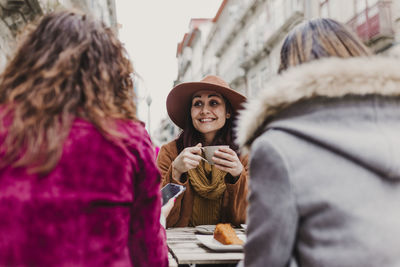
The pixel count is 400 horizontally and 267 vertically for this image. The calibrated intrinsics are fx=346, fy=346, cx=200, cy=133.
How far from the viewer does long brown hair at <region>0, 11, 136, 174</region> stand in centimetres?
107

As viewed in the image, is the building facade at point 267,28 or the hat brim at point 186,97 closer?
the hat brim at point 186,97

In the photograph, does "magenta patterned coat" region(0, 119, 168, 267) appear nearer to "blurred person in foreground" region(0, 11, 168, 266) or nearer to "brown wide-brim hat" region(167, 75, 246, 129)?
"blurred person in foreground" region(0, 11, 168, 266)

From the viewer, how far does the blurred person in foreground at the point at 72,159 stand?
104 centimetres

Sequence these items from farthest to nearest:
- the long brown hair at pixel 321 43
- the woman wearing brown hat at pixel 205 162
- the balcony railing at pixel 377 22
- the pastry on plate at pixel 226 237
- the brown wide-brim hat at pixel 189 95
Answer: the balcony railing at pixel 377 22
the brown wide-brim hat at pixel 189 95
the woman wearing brown hat at pixel 205 162
the pastry on plate at pixel 226 237
the long brown hair at pixel 321 43

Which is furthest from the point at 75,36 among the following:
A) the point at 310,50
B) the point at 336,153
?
the point at 336,153

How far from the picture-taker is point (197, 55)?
46594mm

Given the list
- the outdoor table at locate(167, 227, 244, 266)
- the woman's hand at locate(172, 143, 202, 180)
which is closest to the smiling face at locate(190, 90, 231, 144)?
the woman's hand at locate(172, 143, 202, 180)

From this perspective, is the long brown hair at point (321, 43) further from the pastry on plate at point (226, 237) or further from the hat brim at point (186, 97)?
the hat brim at point (186, 97)

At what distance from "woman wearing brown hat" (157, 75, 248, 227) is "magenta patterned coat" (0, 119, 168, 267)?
133cm

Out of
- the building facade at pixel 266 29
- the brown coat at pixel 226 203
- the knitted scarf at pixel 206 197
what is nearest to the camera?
the brown coat at pixel 226 203

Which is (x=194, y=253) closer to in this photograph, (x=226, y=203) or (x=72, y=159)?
(x=72, y=159)

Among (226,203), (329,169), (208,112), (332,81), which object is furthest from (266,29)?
(329,169)

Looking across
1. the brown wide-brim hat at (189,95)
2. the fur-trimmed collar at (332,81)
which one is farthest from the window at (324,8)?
the fur-trimmed collar at (332,81)

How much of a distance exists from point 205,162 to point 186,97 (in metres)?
0.65
